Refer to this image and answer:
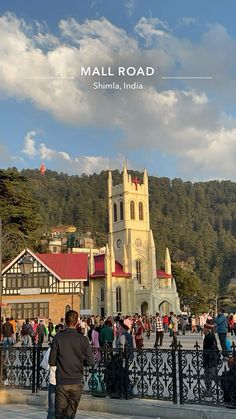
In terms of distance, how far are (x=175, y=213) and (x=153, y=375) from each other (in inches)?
6332

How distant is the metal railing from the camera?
8797 mm

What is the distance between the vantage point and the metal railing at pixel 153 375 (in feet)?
28.9

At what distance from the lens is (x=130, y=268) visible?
72625mm

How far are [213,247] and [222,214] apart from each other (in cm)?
3035

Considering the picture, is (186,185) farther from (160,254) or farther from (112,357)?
(112,357)

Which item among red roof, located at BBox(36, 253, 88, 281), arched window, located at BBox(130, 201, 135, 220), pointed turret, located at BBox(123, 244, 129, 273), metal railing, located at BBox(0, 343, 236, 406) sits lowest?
metal railing, located at BBox(0, 343, 236, 406)

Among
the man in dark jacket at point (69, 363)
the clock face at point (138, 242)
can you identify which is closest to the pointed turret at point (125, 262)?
the clock face at point (138, 242)

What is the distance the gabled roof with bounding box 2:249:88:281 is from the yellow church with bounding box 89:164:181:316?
22.0 meters

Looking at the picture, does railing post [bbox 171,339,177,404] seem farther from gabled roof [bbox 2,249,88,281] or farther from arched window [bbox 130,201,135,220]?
arched window [bbox 130,201,135,220]

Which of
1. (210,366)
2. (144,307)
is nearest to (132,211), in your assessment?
(144,307)

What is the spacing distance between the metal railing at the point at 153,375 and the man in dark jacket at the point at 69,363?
2.87 metres

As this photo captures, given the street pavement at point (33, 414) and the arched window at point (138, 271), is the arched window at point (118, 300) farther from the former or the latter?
the street pavement at point (33, 414)

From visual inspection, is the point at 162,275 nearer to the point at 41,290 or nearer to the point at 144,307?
the point at 144,307

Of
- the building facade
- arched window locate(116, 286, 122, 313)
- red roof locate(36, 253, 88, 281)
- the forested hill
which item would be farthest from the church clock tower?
the forested hill
